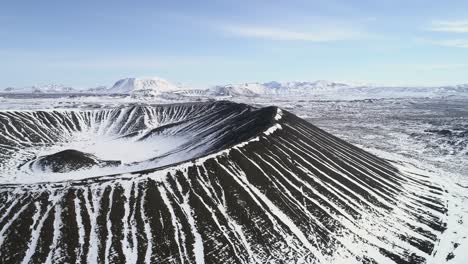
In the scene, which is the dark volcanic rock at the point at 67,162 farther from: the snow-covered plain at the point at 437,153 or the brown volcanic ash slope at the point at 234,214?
the snow-covered plain at the point at 437,153

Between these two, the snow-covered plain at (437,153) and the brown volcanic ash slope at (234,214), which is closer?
the brown volcanic ash slope at (234,214)

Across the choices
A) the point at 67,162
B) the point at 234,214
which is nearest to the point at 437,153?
the point at 234,214

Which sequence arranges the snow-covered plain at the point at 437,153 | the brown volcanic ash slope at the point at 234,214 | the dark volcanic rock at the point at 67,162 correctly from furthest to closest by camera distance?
1. the dark volcanic rock at the point at 67,162
2. the snow-covered plain at the point at 437,153
3. the brown volcanic ash slope at the point at 234,214

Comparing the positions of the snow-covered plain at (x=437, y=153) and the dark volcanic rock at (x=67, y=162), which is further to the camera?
the dark volcanic rock at (x=67, y=162)

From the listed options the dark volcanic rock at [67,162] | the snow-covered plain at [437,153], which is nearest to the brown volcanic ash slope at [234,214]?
the snow-covered plain at [437,153]

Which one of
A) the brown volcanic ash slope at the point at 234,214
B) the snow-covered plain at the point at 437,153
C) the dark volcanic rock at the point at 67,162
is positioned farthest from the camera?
the dark volcanic rock at the point at 67,162

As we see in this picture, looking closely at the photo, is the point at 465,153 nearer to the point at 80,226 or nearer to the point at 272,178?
the point at 272,178

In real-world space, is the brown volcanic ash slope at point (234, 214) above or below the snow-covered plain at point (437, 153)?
above

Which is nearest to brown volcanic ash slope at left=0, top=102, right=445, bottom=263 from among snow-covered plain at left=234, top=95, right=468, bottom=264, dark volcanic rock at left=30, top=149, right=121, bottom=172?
A: snow-covered plain at left=234, top=95, right=468, bottom=264

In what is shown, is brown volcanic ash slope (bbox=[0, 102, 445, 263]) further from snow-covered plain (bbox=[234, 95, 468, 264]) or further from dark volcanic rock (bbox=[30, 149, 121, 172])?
dark volcanic rock (bbox=[30, 149, 121, 172])
